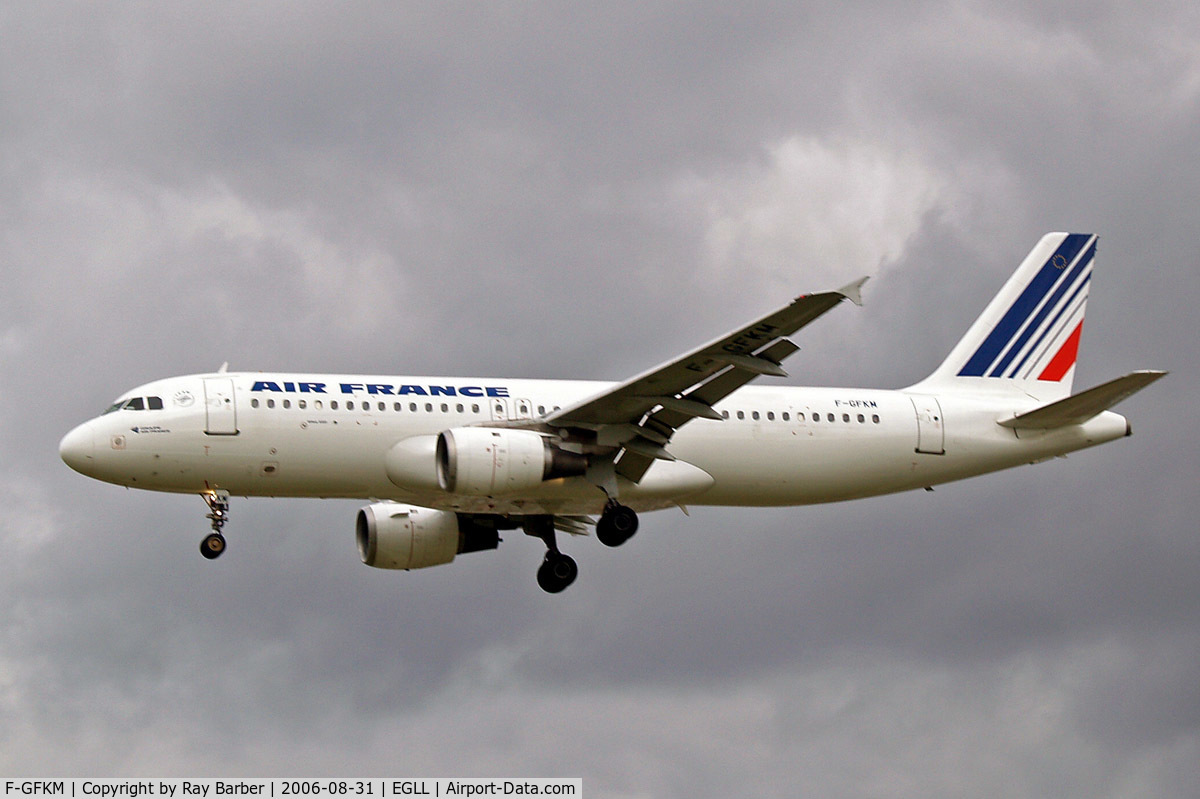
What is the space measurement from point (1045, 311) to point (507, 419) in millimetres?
16632

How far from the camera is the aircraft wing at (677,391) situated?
36.9 meters

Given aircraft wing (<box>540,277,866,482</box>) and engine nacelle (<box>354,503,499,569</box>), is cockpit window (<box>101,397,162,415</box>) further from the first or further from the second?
aircraft wing (<box>540,277,866,482</box>)

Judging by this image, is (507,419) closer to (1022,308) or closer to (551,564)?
(551,564)

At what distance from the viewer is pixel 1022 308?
161 feet

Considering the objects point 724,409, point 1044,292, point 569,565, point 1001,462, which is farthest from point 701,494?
point 1044,292

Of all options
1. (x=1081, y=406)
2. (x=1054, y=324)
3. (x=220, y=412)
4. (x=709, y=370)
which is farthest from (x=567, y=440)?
(x=1054, y=324)

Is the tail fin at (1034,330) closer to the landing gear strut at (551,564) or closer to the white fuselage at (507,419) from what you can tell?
the white fuselage at (507,419)

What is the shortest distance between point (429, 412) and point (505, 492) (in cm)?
293

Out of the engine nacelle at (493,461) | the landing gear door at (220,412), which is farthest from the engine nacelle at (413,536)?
the landing gear door at (220,412)

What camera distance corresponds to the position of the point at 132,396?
40688 mm

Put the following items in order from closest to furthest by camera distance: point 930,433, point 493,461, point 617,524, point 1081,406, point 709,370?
point 709,370 < point 493,461 < point 617,524 < point 1081,406 < point 930,433

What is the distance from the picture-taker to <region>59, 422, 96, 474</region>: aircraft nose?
131 feet

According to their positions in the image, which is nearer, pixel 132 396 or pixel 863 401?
pixel 132 396

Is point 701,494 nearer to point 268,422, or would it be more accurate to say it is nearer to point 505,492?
point 505,492
